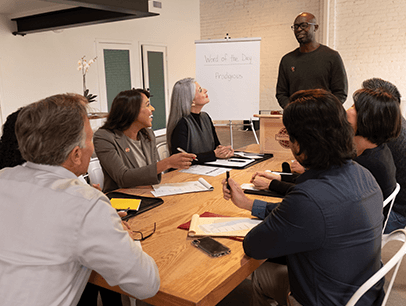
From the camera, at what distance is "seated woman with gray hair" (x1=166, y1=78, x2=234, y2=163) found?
291 centimetres

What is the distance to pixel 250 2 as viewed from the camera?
9.32 meters

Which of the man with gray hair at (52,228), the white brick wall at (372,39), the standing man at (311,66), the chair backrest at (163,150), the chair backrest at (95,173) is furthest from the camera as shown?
the white brick wall at (372,39)

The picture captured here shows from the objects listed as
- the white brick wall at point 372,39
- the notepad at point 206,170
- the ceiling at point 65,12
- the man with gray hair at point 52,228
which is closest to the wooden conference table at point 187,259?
the man with gray hair at point 52,228

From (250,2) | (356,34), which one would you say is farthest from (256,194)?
(250,2)

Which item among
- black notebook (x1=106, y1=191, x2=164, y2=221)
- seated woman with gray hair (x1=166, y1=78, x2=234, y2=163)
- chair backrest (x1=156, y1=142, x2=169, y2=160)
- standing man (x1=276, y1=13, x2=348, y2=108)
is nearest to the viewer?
black notebook (x1=106, y1=191, x2=164, y2=221)

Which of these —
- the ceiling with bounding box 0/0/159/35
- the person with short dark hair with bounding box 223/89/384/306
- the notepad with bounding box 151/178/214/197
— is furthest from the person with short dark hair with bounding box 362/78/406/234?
the ceiling with bounding box 0/0/159/35

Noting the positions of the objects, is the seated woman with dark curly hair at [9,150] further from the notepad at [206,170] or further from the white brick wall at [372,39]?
the white brick wall at [372,39]

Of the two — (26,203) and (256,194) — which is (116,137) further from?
(26,203)

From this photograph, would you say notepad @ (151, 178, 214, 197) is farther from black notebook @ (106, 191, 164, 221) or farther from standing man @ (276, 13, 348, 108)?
standing man @ (276, 13, 348, 108)

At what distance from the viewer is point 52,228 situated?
93cm

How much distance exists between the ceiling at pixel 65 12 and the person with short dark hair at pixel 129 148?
78 cm

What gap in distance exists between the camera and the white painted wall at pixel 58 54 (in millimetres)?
5086

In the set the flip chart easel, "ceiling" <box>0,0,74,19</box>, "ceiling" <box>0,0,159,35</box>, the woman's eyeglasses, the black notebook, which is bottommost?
the woman's eyeglasses

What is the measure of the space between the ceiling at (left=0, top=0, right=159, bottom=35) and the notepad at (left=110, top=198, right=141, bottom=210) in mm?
1498
